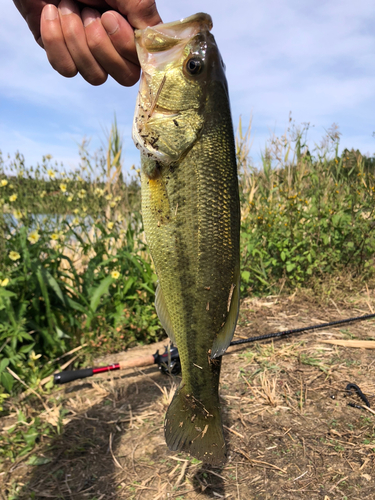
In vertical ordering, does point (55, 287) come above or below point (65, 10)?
below

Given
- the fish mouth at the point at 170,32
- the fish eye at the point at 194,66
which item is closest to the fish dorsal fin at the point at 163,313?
the fish eye at the point at 194,66

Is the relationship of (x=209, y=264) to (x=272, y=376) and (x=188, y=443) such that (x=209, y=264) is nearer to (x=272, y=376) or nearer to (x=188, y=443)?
(x=188, y=443)

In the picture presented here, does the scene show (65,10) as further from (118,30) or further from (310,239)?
(310,239)

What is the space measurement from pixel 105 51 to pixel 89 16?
186mm

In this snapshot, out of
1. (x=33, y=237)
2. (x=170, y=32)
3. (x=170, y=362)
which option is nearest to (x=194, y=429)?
(x=170, y=362)

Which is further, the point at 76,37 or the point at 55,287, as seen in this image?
the point at 55,287

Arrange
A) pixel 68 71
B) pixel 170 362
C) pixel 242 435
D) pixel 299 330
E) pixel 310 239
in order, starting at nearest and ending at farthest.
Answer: pixel 68 71 < pixel 242 435 < pixel 170 362 < pixel 299 330 < pixel 310 239

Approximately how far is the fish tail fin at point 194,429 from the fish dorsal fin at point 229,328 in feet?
0.96

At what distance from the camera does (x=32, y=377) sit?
3229mm

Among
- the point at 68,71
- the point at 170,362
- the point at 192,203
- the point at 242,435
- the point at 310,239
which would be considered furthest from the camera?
the point at 310,239

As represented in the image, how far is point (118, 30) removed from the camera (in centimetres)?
165

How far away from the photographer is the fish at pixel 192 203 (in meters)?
1.53

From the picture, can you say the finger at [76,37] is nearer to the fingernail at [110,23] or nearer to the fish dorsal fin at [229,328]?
the fingernail at [110,23]

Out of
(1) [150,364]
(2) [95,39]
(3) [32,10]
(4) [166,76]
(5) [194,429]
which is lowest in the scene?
(1) [150,364]
